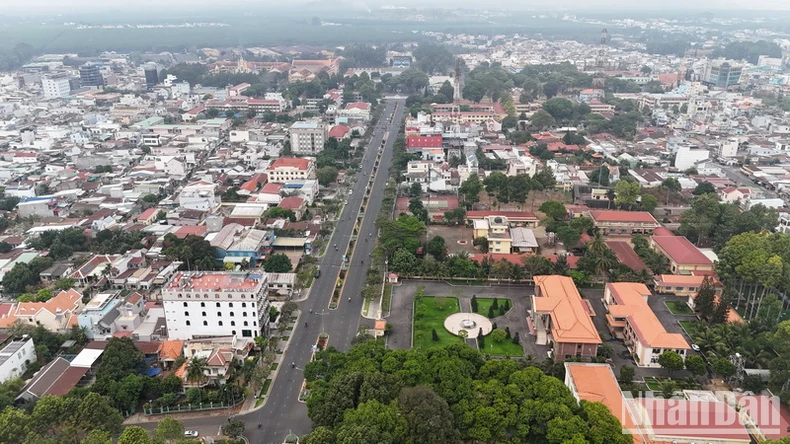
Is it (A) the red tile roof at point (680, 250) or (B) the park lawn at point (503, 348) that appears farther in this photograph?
(A) the red tile roof at point (680, 250)

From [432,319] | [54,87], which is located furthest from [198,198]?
[54,87]

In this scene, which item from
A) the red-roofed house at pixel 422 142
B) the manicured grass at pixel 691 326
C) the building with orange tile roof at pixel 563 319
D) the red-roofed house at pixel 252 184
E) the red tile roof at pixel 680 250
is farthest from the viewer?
the red-roofed house at pixel 422 142

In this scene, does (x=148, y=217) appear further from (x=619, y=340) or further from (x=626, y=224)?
(x=626, y=224)

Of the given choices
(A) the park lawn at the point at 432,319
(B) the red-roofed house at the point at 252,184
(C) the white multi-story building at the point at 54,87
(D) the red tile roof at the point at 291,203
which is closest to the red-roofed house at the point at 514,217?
(A) the park lawn at the point at 432,319

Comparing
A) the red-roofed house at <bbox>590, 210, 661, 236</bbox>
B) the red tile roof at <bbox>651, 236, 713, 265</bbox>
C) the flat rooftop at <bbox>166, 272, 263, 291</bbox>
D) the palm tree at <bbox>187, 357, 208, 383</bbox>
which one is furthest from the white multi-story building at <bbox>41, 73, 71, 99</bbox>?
the red tile roof at <bbox>651, 236, 713, 265</bbox>

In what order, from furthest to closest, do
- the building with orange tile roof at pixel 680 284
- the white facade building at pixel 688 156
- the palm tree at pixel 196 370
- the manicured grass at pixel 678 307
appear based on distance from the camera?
the white facade building at pixel 688 156 → the building with orange tile roof at pixel 680 284 → the manicured grass at pixel 678 307 → the palm tree at pixel 196 370

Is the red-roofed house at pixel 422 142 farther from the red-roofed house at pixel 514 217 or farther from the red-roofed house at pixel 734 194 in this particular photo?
the red-roofed house at pixel 734 194

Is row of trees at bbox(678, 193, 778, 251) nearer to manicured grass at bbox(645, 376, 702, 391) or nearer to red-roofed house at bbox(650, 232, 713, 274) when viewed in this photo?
red-roofed house at bbox(650, 232, 713, 274)
